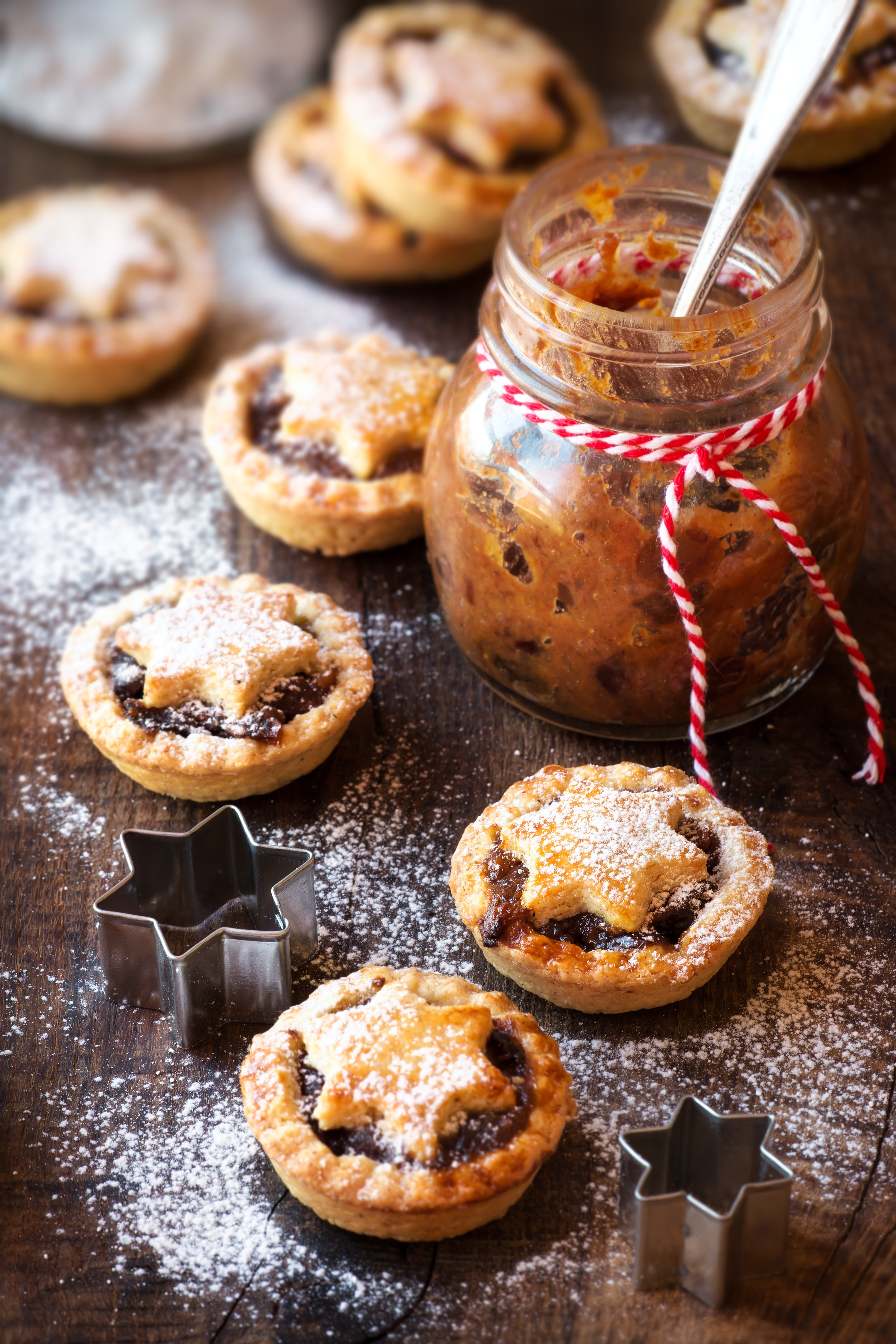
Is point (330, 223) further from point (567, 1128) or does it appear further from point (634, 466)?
point (567, 1128)

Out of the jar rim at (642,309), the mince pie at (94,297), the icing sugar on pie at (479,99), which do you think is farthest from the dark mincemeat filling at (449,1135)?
the icing sugar on pie at (479,99)

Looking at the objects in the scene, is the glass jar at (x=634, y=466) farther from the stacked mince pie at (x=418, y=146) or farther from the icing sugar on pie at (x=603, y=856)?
the stacked mince pie at (x=418, y=146)

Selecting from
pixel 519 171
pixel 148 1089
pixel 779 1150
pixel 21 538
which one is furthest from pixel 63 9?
pixel 779 1150

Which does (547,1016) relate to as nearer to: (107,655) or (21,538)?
(107,655)

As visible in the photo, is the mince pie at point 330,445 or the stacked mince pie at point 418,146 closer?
the mince pie at point 330,445

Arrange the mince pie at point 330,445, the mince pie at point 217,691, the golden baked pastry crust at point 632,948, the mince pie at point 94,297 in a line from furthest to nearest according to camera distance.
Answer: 1. the mince pie at point 94,297
2. the mince pie at point 330,445
3. the mince pie at point 217,691
4. the golden baked pastry crust at point 632,948

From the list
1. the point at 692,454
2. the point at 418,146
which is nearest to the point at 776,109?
the point at 692,454
